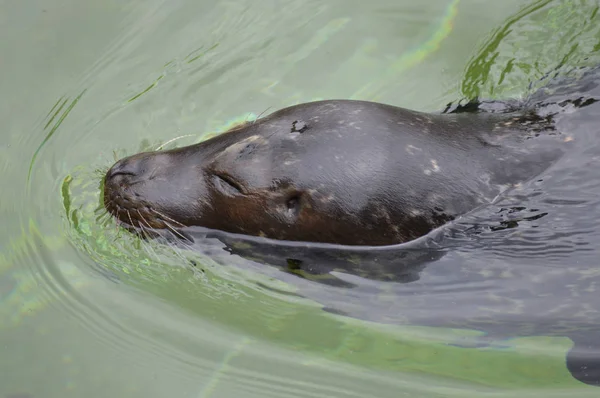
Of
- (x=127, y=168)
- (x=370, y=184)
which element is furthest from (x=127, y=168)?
(x=370, y=184)

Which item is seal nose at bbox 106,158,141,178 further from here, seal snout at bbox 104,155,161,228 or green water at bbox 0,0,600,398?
green water at bbox 0,0,600,398

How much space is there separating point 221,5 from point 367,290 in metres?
3.27

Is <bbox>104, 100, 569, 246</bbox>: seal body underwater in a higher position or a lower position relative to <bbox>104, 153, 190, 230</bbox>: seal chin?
lower

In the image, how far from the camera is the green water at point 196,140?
4594 mm

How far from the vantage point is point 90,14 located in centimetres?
662

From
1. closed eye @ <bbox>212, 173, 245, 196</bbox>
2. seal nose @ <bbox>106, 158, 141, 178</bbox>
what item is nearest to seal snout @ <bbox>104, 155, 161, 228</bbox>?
seal nose @ <bbox>106, 158, 141, 178</bbox>

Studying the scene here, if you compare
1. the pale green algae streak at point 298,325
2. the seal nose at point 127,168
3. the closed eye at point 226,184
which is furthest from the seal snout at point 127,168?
the closed eye at point 226,184

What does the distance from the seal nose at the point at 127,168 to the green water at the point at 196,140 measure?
Answer: 45 cm

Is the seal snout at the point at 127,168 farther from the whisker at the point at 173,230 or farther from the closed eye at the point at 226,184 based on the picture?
the closed eye at the point at 226,184

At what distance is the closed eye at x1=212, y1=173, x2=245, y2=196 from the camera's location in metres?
4.33

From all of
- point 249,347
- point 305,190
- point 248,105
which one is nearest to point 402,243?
point 305,190

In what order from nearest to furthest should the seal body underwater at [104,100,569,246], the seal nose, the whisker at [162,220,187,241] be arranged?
the seal body underwater at [104,100,569,246] < the whisker at [162,220,187,241] < the seal nose

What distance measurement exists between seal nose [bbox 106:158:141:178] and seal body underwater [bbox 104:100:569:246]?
0.09 meters

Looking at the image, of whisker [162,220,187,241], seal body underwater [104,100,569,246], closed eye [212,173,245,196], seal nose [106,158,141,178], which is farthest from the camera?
seal nose [106,158,141,178]
